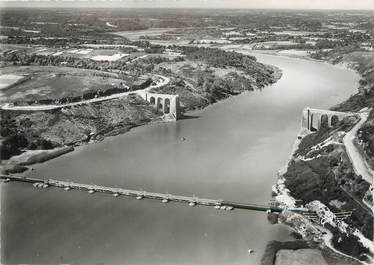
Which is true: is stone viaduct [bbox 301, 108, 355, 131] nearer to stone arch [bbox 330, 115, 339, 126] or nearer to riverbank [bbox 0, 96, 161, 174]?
stone arch [bbox 330, 115, 339, 126]

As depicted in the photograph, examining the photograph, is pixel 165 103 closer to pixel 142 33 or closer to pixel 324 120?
pixel 324 120

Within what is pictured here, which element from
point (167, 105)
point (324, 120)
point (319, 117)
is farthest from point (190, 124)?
point (324, 120)

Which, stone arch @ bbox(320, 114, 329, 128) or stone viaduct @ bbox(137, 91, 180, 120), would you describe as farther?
stone viaduct @ bbox(137, 91, 180, 120)

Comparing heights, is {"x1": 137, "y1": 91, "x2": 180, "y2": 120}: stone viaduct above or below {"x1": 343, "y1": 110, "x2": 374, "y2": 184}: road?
below

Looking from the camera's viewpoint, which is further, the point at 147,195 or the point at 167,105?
the point at 167,105

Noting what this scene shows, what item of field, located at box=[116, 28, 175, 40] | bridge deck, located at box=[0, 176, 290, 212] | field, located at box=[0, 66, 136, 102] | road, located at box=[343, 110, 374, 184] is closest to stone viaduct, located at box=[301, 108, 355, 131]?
road, located at box=[343, 110, 374, 184]

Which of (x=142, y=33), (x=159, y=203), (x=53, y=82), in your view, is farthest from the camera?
(x=142, y=33)

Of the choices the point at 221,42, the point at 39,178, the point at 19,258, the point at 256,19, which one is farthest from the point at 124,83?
the point at 256,19
